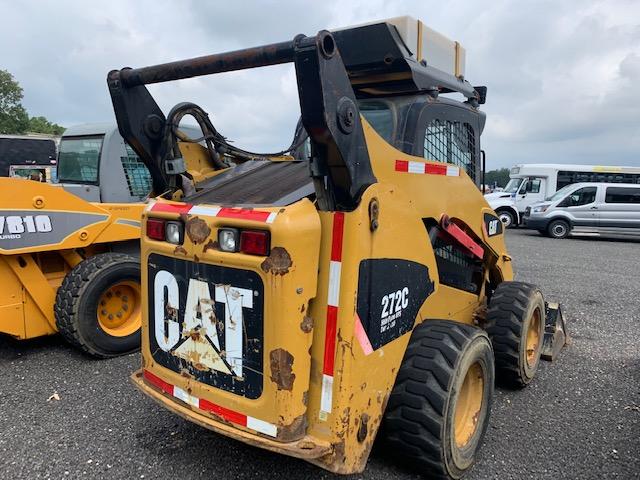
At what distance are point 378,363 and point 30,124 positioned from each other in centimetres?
5174

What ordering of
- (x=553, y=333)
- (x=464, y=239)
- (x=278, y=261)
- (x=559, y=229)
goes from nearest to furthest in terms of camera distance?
(x=278, y=261)
(x=464, y=239)
(x=553, y=333)
(x=559, y=229)

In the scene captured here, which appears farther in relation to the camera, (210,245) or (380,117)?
(380,117)

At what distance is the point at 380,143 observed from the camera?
239cm

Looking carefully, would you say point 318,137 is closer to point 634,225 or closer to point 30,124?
point 634,225

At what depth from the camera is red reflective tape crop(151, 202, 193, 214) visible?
2.46 m

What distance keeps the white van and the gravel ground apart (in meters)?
11.8

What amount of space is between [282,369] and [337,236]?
624 millimetres

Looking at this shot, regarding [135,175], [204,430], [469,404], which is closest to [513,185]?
[135,175]

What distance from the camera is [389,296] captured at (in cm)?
245

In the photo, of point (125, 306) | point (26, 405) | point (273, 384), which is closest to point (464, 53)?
point (273, 384)

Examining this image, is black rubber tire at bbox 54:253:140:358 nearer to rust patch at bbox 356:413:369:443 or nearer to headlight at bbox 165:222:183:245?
headlight at bbox 165:222:183:245

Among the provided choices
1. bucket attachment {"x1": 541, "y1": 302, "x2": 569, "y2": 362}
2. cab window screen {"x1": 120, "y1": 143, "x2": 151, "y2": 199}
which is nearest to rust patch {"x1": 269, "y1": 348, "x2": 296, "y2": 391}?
bucket attachment {"x1": 541, "y1": 302, "x2": 569, "y2": 362}

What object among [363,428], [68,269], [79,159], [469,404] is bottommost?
[469,404]

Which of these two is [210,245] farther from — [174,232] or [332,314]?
[332,314]
